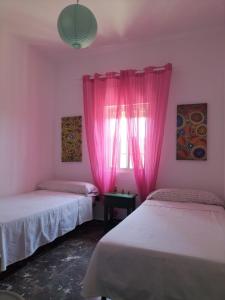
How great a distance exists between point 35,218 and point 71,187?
1.12 meters

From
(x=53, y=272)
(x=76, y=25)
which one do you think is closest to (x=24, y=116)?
(x=76, y=25)

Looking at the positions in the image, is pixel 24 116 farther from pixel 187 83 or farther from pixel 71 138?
pixel 187 83

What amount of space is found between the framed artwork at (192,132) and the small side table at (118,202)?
0.91m

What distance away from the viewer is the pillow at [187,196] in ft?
9.31

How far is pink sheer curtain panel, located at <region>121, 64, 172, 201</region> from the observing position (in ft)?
10.9

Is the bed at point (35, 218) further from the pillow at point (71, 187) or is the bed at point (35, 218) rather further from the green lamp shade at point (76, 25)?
the green lamp shade at point (76, 25)

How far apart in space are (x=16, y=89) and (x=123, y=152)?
188 centimetres

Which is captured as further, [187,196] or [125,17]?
[187,196]

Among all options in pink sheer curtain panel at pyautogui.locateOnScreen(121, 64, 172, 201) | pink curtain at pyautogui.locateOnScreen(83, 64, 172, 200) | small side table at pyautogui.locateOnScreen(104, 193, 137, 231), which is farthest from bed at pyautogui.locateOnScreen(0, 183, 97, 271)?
pink sheer curtain panel at pyautogui.locateOnScreen(121, 64, 172, 201)

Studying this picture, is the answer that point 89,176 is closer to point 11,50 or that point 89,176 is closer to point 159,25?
point 11,50

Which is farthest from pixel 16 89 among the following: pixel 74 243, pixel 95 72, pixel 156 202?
pixel 156 202

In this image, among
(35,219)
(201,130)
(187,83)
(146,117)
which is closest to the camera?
(35,219)

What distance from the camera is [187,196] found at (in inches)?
115

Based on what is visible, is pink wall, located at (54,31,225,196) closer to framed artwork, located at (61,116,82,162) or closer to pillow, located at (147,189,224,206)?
pillow, located at (147,189,224,206)
